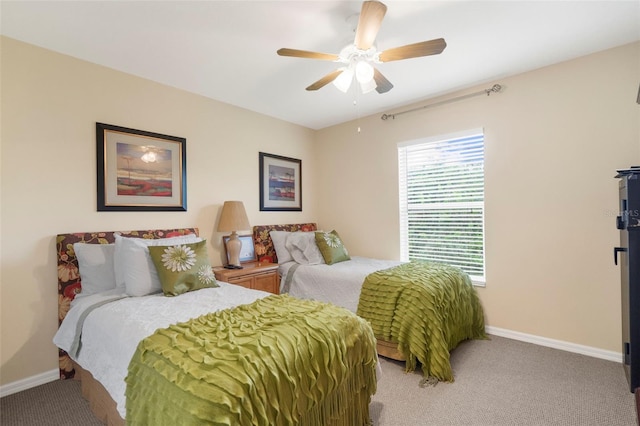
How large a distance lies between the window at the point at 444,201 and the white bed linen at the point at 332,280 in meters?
0.62

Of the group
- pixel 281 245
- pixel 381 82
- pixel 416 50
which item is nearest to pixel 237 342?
pixel 416 50

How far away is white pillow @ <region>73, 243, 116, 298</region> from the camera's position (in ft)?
7.45

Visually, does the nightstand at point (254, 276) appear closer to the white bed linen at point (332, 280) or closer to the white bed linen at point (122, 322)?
the white bed linen at point (332, 280)

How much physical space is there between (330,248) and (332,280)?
513mm

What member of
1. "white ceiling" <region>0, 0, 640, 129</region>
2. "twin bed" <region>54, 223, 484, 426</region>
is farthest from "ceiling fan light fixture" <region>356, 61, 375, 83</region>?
"twin bed" <region>54, 223, 484, 426</region>

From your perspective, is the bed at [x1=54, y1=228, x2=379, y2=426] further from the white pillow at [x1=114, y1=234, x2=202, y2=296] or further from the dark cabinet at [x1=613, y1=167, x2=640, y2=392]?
the dark cabinet at [x1=613, y1=167, x2=640, y2=392]

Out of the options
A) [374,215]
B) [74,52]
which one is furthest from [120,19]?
[374,215]

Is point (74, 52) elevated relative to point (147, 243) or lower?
elevated

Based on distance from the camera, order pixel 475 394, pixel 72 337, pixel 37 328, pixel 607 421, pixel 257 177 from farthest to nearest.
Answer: pixel 257 177 < pixel 37 328 < pixel 475 394 < pixel 72 337 < pixel 607 421

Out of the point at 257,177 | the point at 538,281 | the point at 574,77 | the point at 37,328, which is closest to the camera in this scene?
the point at 37,328

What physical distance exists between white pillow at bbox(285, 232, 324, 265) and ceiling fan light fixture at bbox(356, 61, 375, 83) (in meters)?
1.94

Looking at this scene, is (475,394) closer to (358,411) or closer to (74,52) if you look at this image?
(358,411)

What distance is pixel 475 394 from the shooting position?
2.06 m

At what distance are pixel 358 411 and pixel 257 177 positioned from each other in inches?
111
